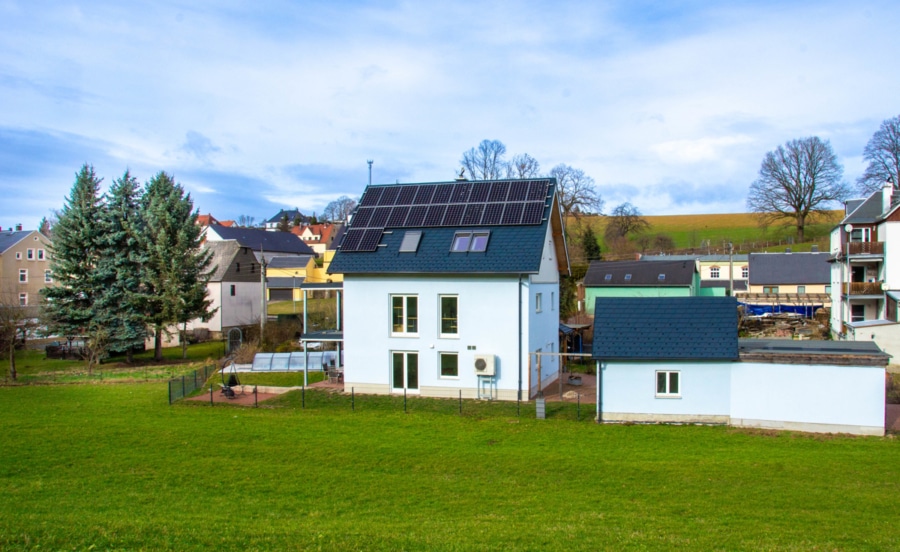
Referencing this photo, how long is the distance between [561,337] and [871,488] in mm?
22470

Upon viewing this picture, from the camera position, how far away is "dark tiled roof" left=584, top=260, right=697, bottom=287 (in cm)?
5662

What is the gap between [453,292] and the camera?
85.0 ft

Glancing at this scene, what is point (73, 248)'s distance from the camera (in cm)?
4119

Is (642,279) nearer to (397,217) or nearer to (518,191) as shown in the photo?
(518,191)

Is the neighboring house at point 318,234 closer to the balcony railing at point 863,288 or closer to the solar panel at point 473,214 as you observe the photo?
the balcony railing at point 863,288

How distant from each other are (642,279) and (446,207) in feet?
114

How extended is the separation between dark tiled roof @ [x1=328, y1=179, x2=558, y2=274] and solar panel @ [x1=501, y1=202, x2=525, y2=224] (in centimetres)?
21

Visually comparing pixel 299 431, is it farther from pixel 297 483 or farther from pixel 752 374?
pixel 752 374

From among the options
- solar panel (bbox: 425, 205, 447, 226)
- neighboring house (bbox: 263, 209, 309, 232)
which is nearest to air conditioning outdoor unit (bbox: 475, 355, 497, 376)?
solar panel (bbox: 425, 205, 447, 226)

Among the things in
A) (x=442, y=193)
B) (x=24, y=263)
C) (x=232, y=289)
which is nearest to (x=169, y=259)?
(x=232, y=289)

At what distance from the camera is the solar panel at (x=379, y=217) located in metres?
28.6

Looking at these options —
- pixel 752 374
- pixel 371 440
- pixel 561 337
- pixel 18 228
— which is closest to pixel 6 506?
pixel 371 440

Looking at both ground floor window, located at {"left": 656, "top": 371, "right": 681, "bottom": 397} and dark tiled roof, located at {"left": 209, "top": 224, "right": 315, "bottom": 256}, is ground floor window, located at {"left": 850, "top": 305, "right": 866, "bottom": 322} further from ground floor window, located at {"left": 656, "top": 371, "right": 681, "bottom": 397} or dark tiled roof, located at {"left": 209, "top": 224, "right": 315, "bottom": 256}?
dark tiled roof, located at {"left": 209, "top": 224, "right": 315, "bottom": 256}

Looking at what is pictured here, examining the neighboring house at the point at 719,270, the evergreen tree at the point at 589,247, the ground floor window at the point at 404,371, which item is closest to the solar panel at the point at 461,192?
the ground floor window at the point at 404,371
